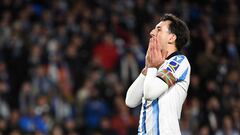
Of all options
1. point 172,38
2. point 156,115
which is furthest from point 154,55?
point 156,115

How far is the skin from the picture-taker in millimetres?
5570

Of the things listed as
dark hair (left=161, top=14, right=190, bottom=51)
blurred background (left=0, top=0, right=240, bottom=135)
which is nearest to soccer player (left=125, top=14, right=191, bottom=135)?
dark hair (left=161, top=14, right=190, bottom=51)

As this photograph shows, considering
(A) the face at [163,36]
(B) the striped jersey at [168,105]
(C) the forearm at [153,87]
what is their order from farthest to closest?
(A) the face at [163,36] < (B) the striped jersey at [168,105] < (C) the forearm at [153,87]

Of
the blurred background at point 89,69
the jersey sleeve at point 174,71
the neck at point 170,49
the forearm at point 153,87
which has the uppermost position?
the blurred background at point 89,69

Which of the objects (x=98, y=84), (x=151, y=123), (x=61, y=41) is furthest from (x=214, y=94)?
(x=151, y=123)

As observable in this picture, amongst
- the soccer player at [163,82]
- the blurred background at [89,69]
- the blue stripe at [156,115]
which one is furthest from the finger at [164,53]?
the blurred background at [89,69]

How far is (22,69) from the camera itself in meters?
14.2

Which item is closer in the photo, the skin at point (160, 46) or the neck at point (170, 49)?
the skin at point (160, 46)

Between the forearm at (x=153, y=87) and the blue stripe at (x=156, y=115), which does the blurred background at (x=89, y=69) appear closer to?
the blue stripe at (x=156, y=115)

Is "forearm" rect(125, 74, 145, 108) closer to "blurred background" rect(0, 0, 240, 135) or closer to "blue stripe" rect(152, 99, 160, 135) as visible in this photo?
"blue stripe" rect(152, 99, 160, 135)

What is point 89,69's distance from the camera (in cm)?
1459

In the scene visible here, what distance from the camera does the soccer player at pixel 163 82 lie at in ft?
17.9

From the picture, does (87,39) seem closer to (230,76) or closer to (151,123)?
(230,76)

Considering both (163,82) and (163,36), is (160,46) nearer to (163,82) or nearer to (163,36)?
(163,36)
